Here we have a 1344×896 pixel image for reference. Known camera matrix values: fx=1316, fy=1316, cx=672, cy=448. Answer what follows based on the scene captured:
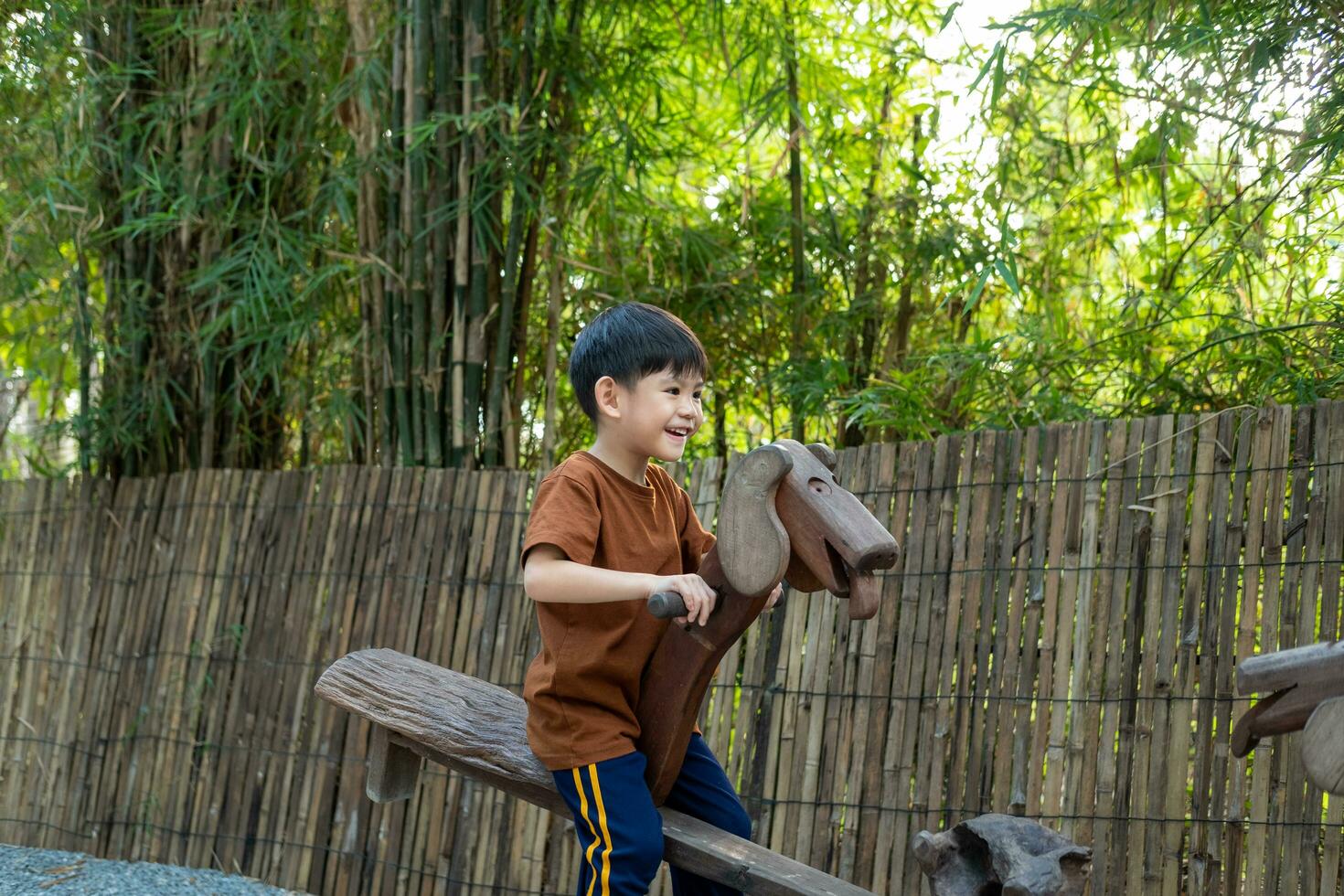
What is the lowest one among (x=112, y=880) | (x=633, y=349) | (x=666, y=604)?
(x=112, y=880)

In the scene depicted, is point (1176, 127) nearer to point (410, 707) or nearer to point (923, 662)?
point (923, 662)

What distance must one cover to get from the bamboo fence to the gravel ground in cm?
9

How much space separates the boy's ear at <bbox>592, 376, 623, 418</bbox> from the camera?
6.87ft

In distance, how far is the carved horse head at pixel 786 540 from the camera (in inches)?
71.7

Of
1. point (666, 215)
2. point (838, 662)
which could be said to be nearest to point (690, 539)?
point (838, 662)

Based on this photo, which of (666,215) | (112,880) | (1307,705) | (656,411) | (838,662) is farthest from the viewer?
(666,215)

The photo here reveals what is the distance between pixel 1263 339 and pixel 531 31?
2.16m

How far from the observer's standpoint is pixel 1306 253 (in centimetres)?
292

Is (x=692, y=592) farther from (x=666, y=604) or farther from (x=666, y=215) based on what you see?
(x=666, y=215)

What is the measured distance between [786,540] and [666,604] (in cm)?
19

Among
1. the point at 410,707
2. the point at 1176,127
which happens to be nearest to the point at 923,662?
the point at 410,707

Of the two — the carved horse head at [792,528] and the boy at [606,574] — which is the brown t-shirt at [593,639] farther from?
the carved horse head at [792,528]

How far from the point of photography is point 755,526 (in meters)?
1.87

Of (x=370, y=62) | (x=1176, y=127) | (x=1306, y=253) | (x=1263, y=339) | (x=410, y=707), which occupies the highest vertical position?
(x=370, y=62)
